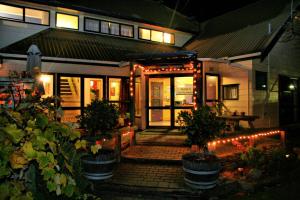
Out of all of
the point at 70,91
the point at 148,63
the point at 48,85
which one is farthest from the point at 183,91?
the point at 48,85

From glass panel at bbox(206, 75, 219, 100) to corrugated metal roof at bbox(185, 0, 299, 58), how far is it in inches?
42.0

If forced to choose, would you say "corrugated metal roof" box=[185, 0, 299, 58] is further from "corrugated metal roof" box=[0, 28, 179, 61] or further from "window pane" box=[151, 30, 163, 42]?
"corrugated metal roof" box=[0, 28, 179, 61]

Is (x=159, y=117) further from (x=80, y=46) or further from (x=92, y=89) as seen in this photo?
(x=80, y=46)

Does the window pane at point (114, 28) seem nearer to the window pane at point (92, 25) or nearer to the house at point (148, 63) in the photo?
the house at point (148, 63)

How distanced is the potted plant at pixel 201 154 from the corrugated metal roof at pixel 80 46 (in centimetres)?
530

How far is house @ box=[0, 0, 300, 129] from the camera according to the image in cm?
1088

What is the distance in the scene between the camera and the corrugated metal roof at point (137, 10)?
12.9m

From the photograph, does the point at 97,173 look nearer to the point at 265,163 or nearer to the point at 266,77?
the point at 265,163

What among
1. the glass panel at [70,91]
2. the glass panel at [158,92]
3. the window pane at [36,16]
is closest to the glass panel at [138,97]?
the glass panel at [158,92]

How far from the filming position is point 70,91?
1159cm

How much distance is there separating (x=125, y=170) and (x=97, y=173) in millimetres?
1126

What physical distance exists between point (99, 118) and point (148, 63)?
4.92 metres

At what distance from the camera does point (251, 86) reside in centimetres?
1093

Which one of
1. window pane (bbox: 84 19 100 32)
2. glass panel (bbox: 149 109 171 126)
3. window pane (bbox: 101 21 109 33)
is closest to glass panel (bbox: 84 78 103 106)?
glass panel (bbox: 149 109 171 126)
